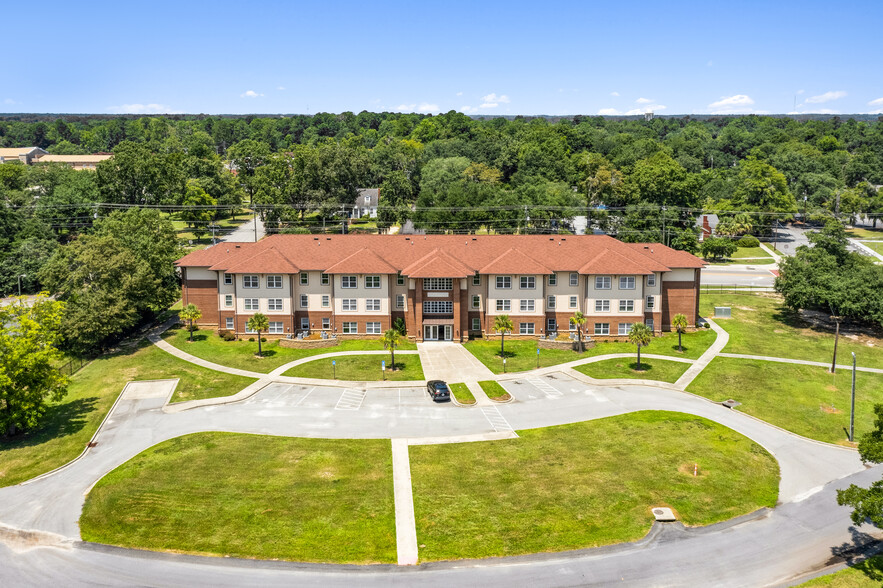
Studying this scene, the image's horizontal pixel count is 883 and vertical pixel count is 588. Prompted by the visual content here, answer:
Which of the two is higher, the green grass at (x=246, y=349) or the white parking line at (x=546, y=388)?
the green grass at (x=246, y=349)

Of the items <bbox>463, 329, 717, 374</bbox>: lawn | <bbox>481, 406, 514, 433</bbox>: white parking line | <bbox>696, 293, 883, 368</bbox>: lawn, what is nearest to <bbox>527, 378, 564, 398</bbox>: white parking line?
<bbox>463, 329, 717, 374</bbox>: lawn

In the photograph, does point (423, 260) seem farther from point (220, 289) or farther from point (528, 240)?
point (220, 289)

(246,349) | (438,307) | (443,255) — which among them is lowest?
(246,349)

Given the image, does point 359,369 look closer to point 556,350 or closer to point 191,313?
point 556,350

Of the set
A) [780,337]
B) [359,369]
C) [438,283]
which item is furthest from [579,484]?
[780,337]

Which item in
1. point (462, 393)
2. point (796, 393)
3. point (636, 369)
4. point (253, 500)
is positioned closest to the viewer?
point (253, 500)

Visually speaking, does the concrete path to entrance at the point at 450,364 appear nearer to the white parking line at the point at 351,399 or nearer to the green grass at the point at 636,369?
the white parking line at the point at 351,399

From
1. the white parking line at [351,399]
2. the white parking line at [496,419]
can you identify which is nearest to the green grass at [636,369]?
the white parking line at [496,419]
